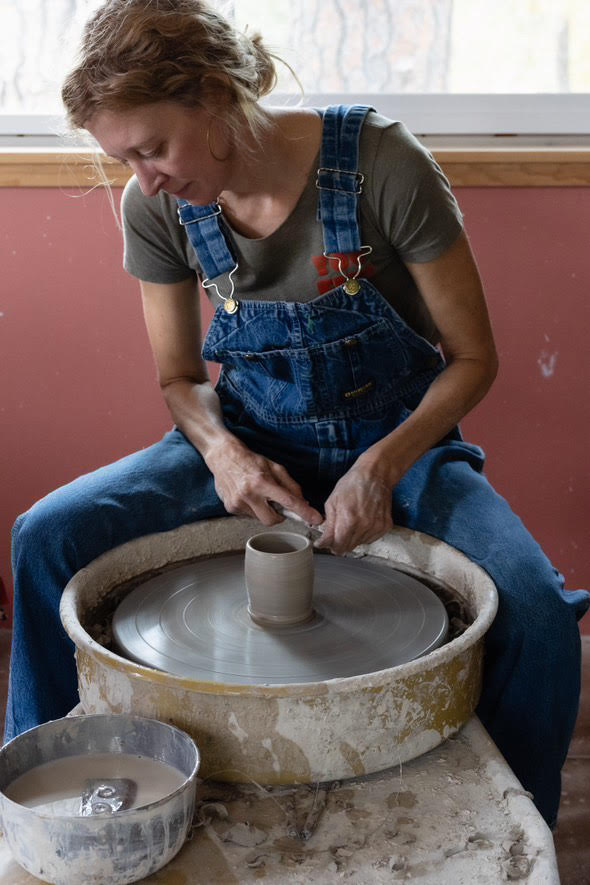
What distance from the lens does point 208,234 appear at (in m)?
1.68

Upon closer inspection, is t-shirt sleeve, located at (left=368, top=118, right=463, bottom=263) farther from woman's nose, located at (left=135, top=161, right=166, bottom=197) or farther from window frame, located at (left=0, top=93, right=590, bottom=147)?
window frame, located at (left=0, top=93, right=590, bottom=147)

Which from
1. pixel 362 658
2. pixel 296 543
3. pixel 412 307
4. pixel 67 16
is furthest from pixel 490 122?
pixel 362 658

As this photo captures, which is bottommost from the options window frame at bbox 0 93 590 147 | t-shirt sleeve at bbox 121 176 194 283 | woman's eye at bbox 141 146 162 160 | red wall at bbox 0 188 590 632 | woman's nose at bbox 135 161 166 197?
red wall at bbox 0 188 590 632

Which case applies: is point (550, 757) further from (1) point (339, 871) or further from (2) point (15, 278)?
(2) point (15, 278)

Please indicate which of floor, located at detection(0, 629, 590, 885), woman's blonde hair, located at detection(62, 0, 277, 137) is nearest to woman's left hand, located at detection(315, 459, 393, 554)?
woman's blonde hair, located at detection(62, 0, 277, 137)

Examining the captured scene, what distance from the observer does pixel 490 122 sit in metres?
2.39

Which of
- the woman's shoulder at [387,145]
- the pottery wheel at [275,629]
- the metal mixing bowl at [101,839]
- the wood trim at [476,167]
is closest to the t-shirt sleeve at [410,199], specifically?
the woman's shoulder at [387,145]

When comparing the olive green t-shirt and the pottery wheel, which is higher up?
the olive green t-shirt

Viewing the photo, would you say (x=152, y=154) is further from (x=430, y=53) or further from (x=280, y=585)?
(x=430, y=53)

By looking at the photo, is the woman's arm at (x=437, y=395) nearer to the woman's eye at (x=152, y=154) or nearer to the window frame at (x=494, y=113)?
the woman's eye at (x=152, y=154)

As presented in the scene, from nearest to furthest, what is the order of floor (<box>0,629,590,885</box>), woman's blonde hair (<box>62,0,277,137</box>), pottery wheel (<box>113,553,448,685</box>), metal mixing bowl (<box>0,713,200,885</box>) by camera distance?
1. metal mixing bowl (<box>0,713,200,885</box>)
2. pottery wheel (<box>113,553,448,685</box>)
3. woman's blonde hair (<box>62,0,277,137</box>)
4. floor (<box>0,629,590,885</box>)

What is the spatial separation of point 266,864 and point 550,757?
0.60 metres

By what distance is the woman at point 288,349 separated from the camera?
1.40m

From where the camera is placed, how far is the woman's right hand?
1.52 metres
